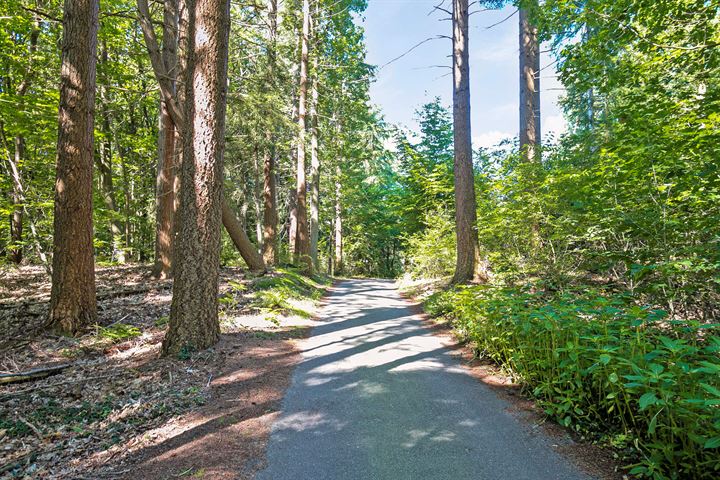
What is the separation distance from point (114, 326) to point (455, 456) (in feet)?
20.6

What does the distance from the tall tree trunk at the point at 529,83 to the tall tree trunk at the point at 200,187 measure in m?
9.61

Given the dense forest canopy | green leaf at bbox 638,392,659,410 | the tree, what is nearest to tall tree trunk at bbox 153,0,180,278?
the dense forest canopy

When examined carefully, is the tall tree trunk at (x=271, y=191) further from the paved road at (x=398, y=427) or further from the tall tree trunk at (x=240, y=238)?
the paved road at (x=398, y=427)

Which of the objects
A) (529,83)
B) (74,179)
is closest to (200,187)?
(74,179)

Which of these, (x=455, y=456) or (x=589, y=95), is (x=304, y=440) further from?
(x=589, y=95)

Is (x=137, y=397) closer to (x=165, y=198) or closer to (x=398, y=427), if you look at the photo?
(x=398, y=427)

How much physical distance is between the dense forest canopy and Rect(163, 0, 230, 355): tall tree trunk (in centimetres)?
2

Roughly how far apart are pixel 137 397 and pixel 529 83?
13430mm

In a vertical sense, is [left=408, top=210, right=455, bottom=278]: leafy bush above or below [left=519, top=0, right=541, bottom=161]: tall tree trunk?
below

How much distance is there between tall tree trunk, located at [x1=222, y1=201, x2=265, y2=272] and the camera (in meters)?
10.4

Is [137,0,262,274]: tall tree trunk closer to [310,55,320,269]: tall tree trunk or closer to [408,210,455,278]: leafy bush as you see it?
[310,55,320,269]: tall tree trunk

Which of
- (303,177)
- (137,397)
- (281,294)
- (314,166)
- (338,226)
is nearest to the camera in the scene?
(137,397)

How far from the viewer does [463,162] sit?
33.7 ft

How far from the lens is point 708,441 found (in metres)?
2.06
